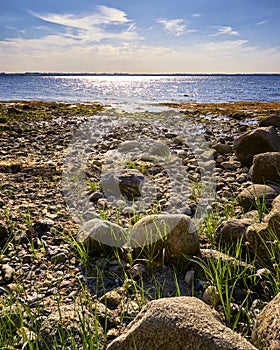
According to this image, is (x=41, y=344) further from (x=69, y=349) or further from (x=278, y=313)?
(x=278, y=313)

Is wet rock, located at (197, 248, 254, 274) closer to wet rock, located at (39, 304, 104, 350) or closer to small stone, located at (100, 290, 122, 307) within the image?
small stone, located at (100, 290, 122, 307)

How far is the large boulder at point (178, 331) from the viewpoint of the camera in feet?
5.44

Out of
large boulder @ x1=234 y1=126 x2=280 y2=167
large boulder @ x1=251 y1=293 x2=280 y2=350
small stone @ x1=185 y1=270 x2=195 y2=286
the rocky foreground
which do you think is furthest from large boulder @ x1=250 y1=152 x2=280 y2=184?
large boulder @ x1=251 y1=293 x2=280 y2=350

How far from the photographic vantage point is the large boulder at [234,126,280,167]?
6188 millimetres

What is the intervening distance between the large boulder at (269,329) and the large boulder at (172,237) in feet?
4.10

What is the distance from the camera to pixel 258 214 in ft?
12.3

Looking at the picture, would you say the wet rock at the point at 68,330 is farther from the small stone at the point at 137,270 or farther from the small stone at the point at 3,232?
the small stone at the point at 3,232

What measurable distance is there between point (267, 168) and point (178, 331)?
385 centimetres

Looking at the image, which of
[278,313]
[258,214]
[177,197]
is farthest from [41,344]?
[177,197]

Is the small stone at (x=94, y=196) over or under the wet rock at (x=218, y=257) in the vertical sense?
under

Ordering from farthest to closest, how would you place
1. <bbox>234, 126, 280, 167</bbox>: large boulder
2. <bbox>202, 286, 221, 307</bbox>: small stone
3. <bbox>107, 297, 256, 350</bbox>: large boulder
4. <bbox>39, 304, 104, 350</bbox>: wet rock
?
1. <bbox>234, 126, 280, 167</bbox>: large boulder
2. <bbox>202, 286, 221, 307</bbox>: small stone
3. <bbox>39, 304, 104, 350</bbox>: wet rock
4. <bbox>107, 297, 256, 350</bbox>: large boulder

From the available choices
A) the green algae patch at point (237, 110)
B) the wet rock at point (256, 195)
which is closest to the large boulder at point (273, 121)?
the wet rock at point (256, 195)

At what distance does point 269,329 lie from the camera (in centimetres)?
176

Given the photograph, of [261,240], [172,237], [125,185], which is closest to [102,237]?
[172,237]
